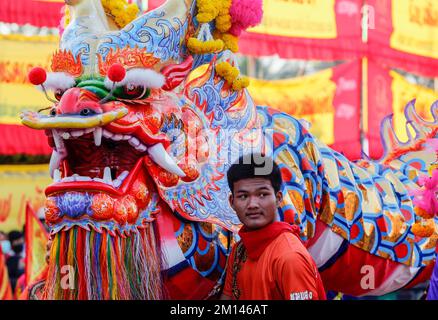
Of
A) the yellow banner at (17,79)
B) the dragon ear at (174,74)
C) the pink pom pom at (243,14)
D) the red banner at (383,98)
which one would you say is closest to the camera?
the dragon ear at (174,74)

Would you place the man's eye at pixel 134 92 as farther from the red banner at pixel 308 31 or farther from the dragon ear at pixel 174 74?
the red banner at pixel 308 31

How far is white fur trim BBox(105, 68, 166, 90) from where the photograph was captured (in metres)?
2.84

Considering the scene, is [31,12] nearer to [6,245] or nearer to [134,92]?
[6,245]

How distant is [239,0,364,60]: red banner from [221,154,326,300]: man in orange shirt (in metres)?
3.47

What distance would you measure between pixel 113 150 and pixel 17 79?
7.54 ft

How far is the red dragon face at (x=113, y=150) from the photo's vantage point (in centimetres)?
274

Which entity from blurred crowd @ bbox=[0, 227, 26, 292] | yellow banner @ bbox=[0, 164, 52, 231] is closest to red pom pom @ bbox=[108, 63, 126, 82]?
yellow banner @ bbox=[0, 164, 52, 231]

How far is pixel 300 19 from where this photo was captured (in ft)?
19.8

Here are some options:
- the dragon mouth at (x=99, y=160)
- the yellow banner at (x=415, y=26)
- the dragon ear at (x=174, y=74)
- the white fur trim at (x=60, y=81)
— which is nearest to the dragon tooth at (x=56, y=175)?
the dragon mouth at (x=99, y=160)

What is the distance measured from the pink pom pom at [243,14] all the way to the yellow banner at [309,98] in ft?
8.56

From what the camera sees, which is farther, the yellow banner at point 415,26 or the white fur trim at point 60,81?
the yellow banner at point 415,26

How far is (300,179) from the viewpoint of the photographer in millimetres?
3332

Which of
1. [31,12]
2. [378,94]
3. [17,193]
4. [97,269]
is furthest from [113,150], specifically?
[378,94]

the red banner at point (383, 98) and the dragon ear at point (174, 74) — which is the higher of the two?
the red banner at point (383, 98)
